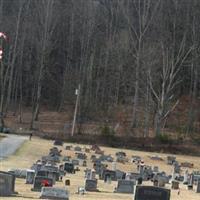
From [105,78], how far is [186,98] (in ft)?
28.2

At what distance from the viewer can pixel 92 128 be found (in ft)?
175

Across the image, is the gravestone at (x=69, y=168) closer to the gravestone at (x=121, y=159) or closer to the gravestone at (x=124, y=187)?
the gravestone at (x=124, y=187)

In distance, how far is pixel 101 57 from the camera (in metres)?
65.1

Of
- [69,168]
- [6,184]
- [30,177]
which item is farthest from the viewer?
[69,168]

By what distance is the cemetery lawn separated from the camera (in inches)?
799

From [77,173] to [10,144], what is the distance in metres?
11.3

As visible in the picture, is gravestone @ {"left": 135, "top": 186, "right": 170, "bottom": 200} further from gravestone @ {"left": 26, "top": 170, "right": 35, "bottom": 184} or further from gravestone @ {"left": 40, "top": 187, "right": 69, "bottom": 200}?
gravestone @ {"left": 26, "top": 170, "right": 35, "bottom": 184}

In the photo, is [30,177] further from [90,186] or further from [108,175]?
[108,175]

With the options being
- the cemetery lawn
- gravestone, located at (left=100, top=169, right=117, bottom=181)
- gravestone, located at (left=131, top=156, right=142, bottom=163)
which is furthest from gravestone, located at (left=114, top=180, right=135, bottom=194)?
gravestone, located at (left=131, top=156, right=142, bottom=163)

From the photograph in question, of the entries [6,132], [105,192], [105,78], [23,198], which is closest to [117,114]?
[105,78]

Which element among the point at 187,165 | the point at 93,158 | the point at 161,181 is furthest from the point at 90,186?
the point at 187,165

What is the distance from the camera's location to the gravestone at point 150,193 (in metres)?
18.1

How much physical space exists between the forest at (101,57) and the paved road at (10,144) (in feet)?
24.7

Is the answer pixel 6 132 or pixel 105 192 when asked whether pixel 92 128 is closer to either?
pixel 6 132
